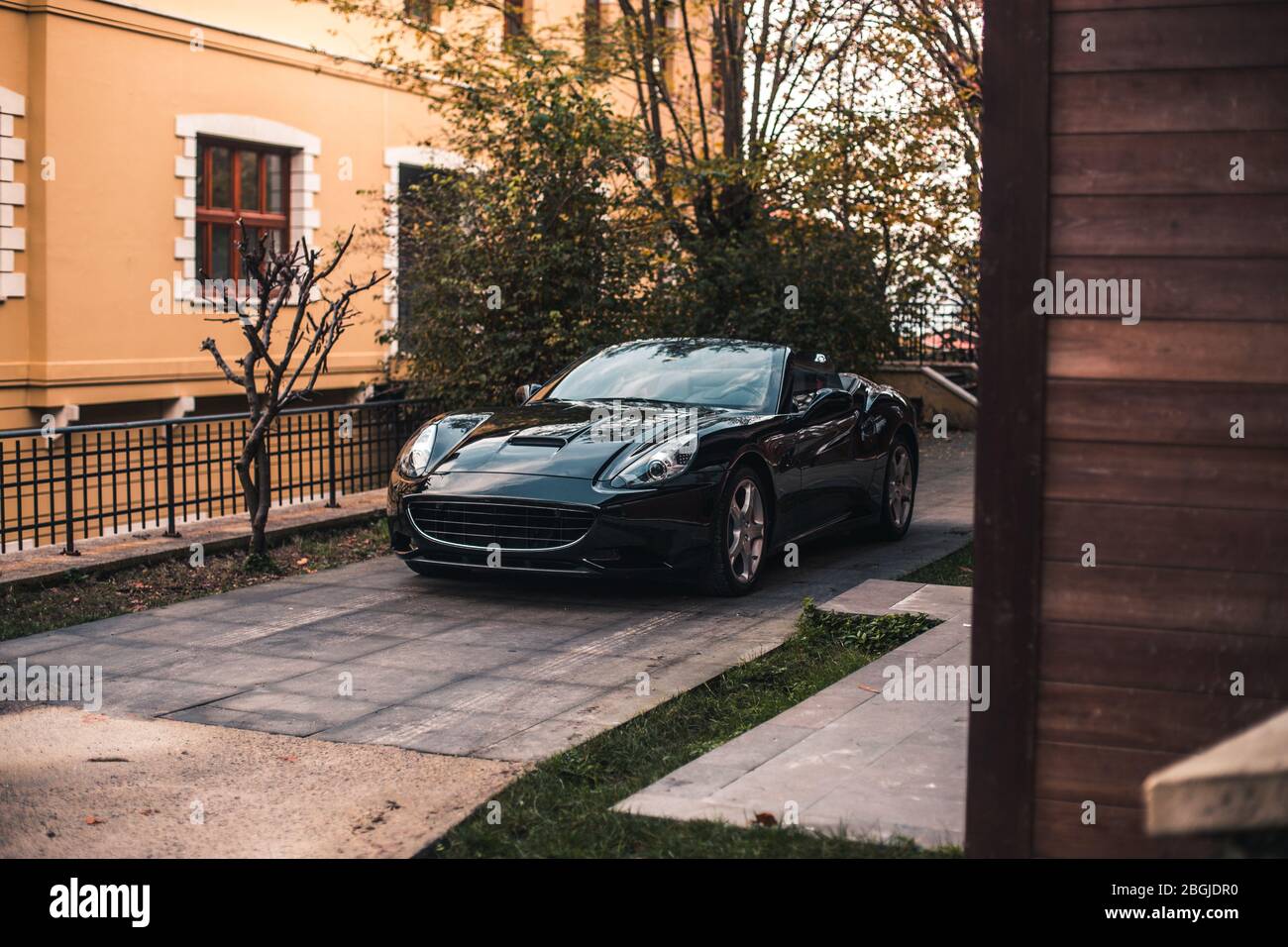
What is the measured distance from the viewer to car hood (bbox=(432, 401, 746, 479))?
8.30m

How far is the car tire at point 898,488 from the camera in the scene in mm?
10617

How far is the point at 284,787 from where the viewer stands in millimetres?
5113

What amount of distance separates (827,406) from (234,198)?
10.5m

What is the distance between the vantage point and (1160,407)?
372 centimetres

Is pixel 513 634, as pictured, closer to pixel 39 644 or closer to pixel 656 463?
pixel 656 463

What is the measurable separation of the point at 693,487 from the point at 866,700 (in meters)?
2.41

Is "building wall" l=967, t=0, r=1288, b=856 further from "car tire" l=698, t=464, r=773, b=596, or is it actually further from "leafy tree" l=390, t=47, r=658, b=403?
"leafy tree" l=390, t=47, r=658, b=403

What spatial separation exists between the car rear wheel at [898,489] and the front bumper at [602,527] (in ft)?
8.88

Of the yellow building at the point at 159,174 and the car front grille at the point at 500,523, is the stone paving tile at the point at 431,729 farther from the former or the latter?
the yellow building at the point at 159,174

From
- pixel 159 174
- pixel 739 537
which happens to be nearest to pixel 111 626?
pixel 739 537

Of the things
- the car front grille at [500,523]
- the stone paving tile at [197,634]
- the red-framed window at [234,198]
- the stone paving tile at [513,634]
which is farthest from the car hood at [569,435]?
the red-framed window at [234,198]

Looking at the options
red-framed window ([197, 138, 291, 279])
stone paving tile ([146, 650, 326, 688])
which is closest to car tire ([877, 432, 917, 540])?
stone paving tile ([146, 650, 326, 688])
